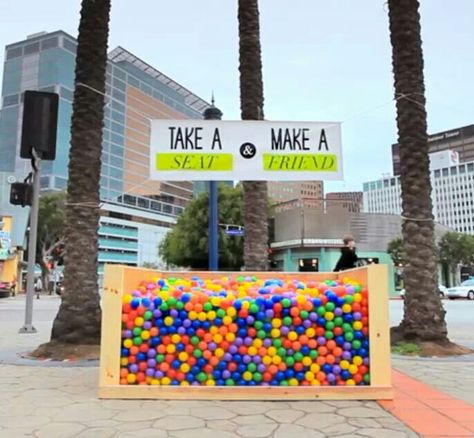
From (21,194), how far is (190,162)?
16.1ft

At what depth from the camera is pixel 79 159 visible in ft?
25.3

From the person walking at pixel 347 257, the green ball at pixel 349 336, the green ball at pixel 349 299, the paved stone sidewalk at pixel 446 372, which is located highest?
the person walking at pixel 347 257

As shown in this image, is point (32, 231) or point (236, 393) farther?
point (32, 231)

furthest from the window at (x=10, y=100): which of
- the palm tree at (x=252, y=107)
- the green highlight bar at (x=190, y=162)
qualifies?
the green highlight bar at (x=190, y=162)

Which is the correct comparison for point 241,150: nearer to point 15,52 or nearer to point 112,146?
point 112,146

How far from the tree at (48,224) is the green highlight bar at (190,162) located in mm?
44491

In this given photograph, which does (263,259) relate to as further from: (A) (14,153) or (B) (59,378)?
(A) (14,153)

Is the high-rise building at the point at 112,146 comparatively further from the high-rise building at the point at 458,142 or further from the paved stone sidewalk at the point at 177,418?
the paved stone sidewalk at the point at 177,418

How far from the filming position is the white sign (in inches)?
260

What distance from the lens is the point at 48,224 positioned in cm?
5000

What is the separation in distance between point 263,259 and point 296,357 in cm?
439

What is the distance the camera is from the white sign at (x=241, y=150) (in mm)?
6613

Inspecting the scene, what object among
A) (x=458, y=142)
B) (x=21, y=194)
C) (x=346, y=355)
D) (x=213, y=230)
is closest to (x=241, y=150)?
(x=213, y=230)

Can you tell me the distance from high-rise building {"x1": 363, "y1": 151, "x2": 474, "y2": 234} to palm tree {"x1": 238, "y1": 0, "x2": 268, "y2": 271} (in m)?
90.1
